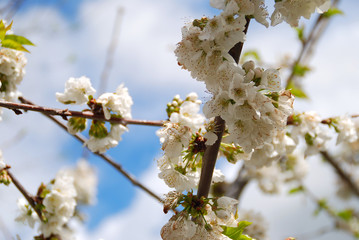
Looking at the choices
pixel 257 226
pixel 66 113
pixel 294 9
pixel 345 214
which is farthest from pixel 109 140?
pixel 345 214

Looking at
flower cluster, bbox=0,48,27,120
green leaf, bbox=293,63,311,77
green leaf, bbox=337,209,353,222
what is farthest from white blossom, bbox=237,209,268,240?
green leaf, bbox=337,209,353,222

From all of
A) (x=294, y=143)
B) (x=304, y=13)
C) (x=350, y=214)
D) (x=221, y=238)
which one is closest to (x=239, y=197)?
(x=294, y=143)

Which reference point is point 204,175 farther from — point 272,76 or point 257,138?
point 272,76

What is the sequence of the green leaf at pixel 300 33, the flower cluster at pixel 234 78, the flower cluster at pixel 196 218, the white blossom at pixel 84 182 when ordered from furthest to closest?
the white blossom at pixel 84 182, the green leaf at pixel 300 33, the flower cluster at pixel 196 218, the flower cluster at pixel 234 78

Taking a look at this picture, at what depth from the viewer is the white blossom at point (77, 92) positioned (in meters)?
1.84

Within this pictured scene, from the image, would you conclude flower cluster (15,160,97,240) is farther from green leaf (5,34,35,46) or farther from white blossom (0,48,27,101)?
green leaf (5,34,35,46)

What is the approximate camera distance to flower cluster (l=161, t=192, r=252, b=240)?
1321 millimetres

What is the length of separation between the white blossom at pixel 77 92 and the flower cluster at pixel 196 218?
73cm

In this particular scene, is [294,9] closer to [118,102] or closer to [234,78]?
[234,78]

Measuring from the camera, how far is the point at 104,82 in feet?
11.3

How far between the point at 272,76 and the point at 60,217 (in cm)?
146

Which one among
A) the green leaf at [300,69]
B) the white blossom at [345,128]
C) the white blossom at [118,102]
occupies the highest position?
the green leaf at [300,69]

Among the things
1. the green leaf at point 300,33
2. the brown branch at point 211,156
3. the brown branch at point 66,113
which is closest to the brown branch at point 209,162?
the brown branch at point 211,156

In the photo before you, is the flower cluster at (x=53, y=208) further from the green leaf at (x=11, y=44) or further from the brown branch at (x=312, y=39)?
the brown branch at (x=312, y=39)
